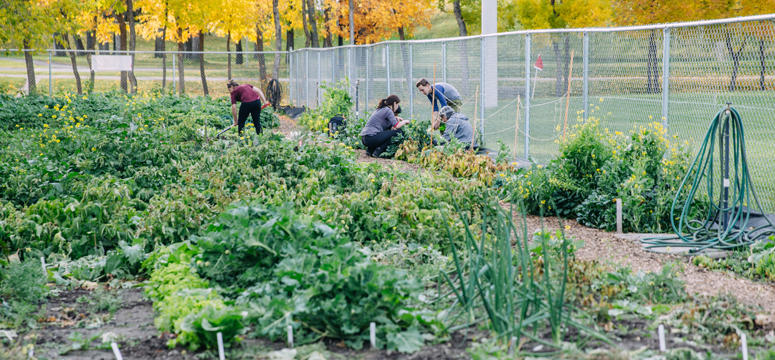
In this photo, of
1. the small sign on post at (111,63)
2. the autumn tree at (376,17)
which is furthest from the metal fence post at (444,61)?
the autumn tree at (376,17)

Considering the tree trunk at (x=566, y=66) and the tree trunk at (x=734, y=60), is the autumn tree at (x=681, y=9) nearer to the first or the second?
the tree trunk at (x=566, y=66)

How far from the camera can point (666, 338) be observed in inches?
164

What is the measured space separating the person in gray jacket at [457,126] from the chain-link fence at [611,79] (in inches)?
18.7

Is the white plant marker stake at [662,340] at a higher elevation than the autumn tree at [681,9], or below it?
below

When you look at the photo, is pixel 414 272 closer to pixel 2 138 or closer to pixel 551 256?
pixel 551 256

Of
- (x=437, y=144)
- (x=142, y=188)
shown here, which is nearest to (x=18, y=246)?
(x=142, y=188)

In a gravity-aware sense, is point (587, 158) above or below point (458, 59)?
below

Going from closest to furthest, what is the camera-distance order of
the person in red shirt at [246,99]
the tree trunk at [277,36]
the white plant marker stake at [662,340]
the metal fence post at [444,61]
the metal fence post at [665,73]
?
the white plant marker stake at [662,340] → the metal fence post at [665,73] → the metal fence post at [444,61] → the person in red shirt at [246,99] → the tree trunk at [277,36]

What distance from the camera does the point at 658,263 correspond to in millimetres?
6250

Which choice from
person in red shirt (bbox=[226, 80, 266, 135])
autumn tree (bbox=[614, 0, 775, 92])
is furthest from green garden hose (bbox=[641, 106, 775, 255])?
autumn tree (bbox=[614, 0, 775, 92])

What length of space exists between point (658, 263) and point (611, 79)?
12.6 ft

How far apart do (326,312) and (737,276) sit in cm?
339

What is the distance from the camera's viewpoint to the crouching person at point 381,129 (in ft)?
43.1

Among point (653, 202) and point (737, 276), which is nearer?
point (737, 276)
